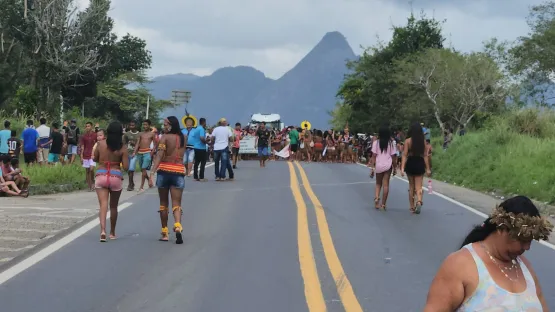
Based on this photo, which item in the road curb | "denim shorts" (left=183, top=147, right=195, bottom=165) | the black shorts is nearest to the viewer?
the road curb

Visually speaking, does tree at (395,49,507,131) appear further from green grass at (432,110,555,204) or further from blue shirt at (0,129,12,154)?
blue shirt at (0,129,12,154)

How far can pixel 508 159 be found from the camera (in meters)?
25.0

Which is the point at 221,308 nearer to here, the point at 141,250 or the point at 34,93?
the point at 141,250

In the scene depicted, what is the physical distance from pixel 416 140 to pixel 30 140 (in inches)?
537

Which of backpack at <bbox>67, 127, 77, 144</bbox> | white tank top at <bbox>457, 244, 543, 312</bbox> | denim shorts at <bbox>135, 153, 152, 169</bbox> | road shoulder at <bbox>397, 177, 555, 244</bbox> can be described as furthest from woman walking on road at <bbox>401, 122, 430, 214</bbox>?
backpack at <bbox>67, 127, 77, 144</bbox>

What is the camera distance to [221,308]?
24.5ft

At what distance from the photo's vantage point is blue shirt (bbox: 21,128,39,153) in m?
23.7

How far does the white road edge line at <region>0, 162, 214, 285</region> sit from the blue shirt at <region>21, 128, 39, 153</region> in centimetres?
1102

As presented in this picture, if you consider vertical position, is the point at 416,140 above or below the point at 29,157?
above

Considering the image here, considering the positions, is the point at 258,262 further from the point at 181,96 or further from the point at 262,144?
the point at 181,96

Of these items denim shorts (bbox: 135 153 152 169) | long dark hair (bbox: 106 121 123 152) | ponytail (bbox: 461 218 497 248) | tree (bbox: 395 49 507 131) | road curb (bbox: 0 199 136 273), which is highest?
tree (bbox: 395 49 507 131)

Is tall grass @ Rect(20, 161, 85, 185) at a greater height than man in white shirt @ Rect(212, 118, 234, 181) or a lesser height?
lesser

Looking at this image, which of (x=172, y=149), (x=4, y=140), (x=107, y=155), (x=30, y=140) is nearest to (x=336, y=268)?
(x=172, y=149)

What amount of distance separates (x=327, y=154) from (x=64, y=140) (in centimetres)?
1582
